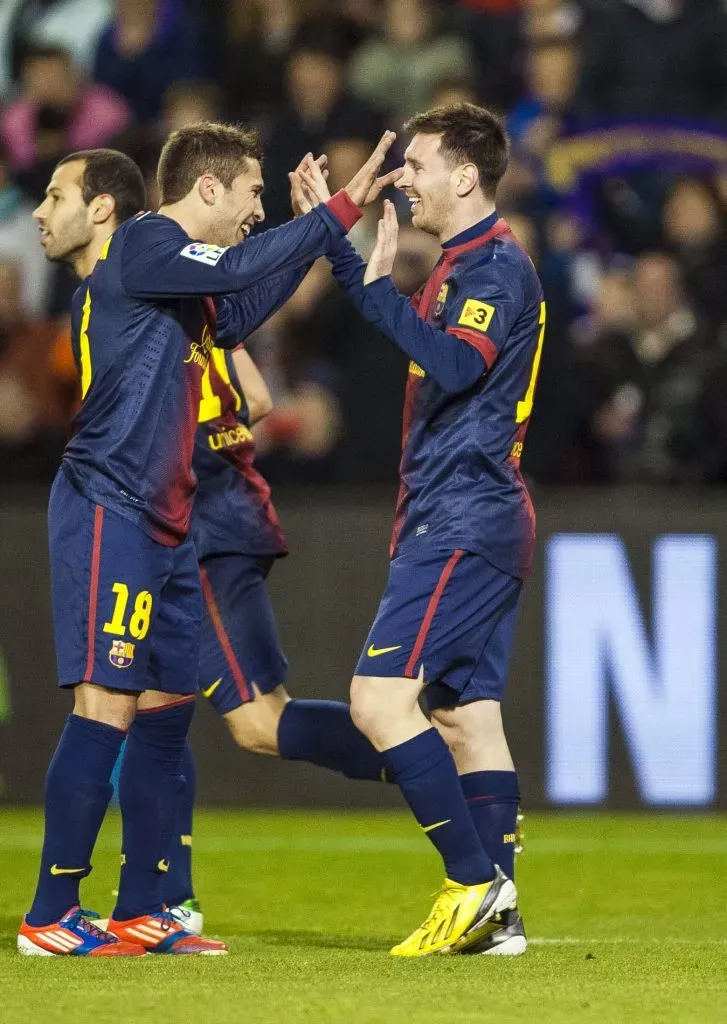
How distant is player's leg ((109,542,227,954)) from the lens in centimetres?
500

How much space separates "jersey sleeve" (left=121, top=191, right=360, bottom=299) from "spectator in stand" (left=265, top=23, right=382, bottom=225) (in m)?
5.10

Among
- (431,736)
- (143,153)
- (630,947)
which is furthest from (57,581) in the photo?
(143,153)

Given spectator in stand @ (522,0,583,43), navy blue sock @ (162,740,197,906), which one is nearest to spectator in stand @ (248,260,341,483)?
spectator in stand @ (522,0,583,43)

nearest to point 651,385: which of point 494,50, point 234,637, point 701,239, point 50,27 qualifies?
point 701,239

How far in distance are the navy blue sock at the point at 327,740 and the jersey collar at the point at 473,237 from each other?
1.45 m

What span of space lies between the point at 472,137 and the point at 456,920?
203 centimetres

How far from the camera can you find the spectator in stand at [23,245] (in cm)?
1064

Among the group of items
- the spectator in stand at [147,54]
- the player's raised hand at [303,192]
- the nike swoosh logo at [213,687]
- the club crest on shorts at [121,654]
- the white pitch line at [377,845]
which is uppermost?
the spectator in stand at [147,54]

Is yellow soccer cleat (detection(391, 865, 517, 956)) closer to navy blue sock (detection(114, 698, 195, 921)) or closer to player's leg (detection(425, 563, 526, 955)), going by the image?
player's leg (detection(425, 563, 526, 955))

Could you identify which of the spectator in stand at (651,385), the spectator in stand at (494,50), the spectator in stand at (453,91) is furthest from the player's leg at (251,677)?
the spectator in stand at (494,50)

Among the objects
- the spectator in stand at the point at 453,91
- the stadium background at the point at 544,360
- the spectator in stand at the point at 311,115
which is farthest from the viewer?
the spectator in stand at the point at 311,115

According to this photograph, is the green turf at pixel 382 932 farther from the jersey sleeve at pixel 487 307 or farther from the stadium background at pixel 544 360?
the jersey sleeve at pixel 487 307

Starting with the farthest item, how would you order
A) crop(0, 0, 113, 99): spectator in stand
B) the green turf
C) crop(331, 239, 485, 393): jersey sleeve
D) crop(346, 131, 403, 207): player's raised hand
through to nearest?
crop(0, 0, 113, 99): spectator in stand < crop(346, 131, 403, 207): player's raised hand < crop(331, 239, 485, 393): jersey sleeve < the green turf

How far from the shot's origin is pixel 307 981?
4.35 m
